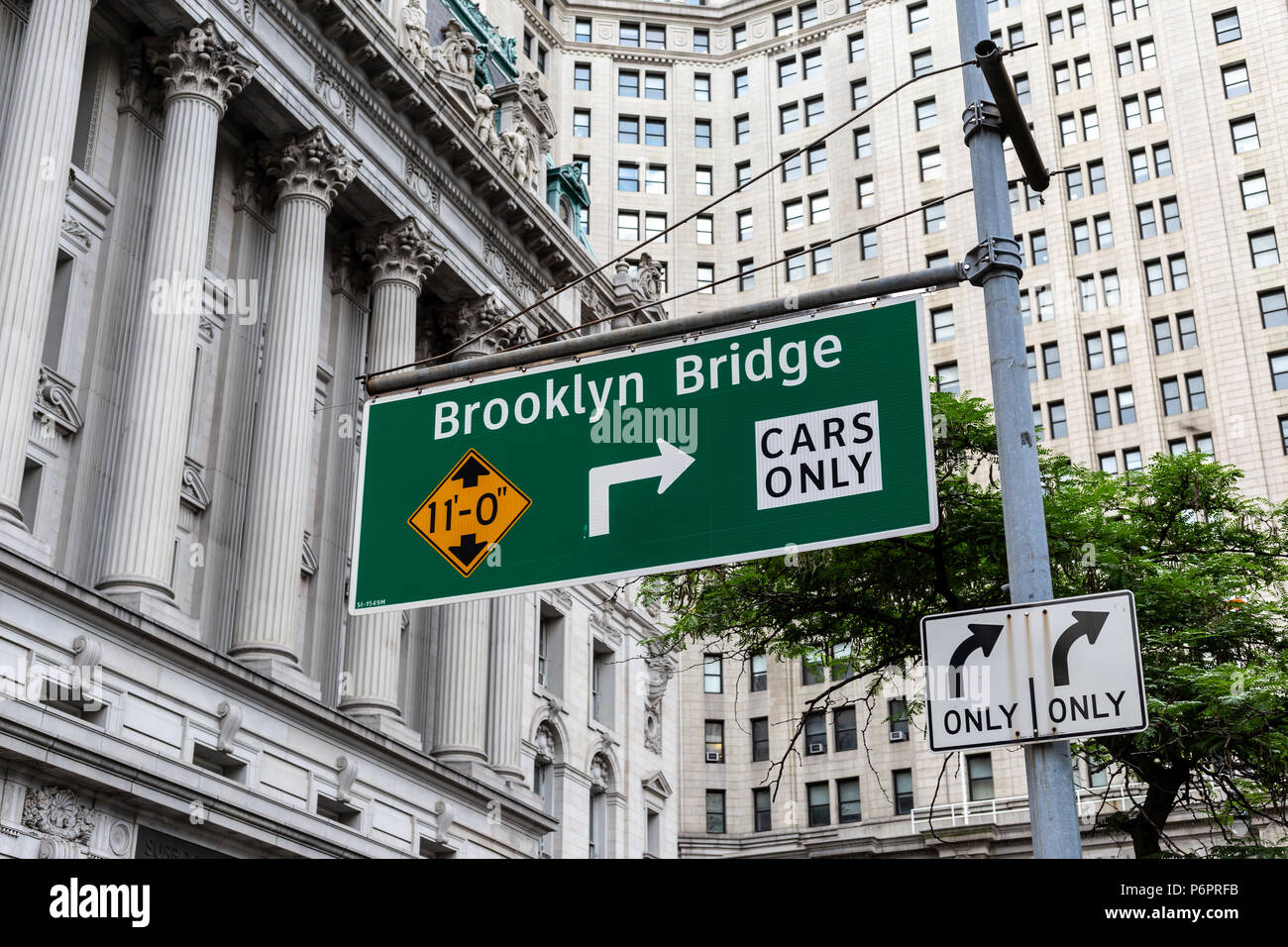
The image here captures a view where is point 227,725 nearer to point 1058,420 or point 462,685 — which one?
point 462,685

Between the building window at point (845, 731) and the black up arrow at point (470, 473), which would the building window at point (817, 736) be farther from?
the black up arrow at point (470, 473)

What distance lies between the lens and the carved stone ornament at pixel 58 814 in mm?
22672

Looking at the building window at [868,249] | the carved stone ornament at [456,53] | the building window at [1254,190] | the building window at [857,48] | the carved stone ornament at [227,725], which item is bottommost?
the carved stone ornament at [227,725]

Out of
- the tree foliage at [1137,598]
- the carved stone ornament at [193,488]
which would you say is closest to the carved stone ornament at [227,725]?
the carved stone ornament at [193,488]

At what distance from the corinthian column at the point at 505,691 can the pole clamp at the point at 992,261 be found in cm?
3140

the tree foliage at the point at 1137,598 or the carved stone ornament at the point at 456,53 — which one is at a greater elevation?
the carved stone ornament at the point at 456,53

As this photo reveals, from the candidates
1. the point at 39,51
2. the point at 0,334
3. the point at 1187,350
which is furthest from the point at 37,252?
the point at 1187,350

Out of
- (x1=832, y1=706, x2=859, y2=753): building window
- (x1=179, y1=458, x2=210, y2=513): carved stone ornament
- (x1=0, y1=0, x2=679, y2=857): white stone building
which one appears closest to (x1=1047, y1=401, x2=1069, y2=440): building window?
(x1=832, y1=706, x2=859, y2=753): building window

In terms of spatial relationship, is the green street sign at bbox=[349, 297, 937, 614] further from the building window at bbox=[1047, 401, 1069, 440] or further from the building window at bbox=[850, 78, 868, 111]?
the building window at bbox=[850, 78, 868, 111]

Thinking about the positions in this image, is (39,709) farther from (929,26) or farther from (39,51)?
(929,26)

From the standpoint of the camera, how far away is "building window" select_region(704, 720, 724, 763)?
253 ft

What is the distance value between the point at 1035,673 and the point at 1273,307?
227 ft

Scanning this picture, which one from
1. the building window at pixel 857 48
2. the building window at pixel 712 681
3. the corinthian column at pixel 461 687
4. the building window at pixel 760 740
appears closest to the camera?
the corinthian column at pixel 461 687

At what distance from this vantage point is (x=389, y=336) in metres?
37.3
